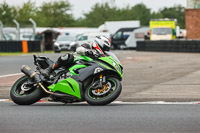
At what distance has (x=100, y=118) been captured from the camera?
7805 millimetres

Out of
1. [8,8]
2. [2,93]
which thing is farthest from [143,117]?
[8,8]

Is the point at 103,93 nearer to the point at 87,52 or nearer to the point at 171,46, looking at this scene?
the point at 87,52

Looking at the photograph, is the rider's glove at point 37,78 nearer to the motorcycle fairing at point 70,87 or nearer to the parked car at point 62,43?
the motorcycle fairing at point 70,87

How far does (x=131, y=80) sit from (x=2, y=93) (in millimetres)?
4065

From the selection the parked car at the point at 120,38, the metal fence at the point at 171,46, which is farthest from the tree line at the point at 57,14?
the metal fence at the point at 171,46

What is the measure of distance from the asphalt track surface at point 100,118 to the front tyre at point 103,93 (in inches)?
4.4

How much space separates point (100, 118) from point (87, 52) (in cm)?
162

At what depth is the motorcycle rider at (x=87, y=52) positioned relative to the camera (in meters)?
9.09

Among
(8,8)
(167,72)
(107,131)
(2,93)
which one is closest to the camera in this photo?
(107,131)

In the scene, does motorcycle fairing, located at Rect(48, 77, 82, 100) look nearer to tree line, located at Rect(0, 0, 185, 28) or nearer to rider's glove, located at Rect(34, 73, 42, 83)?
rider's glove, located at Rect(34, 73, 42, 83)

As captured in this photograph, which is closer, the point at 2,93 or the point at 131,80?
the point at 2,93

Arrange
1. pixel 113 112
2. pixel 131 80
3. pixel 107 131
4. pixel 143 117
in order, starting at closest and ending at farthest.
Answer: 1. pixel 107 131
2. pixel 143 117
3. pixel 113 112
4. pixel 131 80

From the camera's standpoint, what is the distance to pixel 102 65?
895 centimetres

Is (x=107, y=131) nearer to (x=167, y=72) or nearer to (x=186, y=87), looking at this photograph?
(x=186, y=87)
